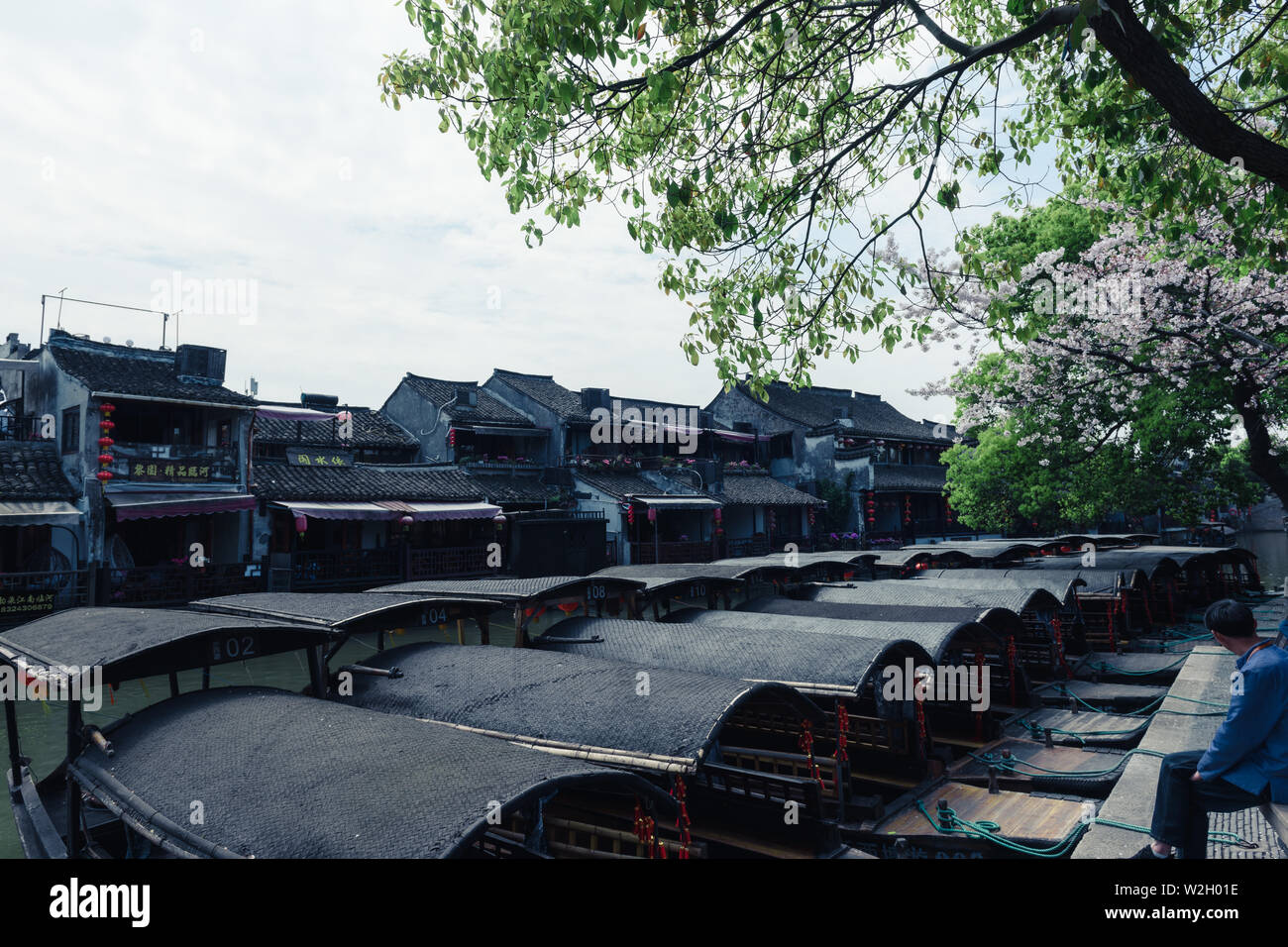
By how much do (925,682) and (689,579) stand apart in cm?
454

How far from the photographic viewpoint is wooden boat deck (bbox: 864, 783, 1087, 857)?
268 inches

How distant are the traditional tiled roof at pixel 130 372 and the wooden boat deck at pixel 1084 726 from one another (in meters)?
20.8

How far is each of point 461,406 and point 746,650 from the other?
79.4 feet

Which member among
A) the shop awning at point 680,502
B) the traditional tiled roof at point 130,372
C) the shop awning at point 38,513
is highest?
the traditional tiled roof at point 130,372

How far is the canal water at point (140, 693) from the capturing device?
37.4 feet

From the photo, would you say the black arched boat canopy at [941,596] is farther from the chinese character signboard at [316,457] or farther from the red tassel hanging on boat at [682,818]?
the chinese character signboard at [316,457]

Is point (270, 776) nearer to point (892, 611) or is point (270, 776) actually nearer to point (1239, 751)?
point (1239, 751)

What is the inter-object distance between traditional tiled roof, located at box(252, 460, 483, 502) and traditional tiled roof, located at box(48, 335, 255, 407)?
2.79 m

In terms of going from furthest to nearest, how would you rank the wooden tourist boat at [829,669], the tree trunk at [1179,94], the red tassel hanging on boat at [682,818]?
the wooden tourist boat at [829,669]
the red tassel hanging on boat at [682,818]
the tree trunk at [1179,94]

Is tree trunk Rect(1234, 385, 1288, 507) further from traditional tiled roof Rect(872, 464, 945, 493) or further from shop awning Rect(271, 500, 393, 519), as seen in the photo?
shop awning Rect(271, 500, 393, 519)

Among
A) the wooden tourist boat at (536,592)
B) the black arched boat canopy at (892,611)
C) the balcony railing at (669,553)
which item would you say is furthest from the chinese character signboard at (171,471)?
the black arched boat canopy at (892,611)

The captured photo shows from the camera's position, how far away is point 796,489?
129 feet

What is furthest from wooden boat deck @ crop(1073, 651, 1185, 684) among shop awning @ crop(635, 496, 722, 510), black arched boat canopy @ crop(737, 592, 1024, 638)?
shop awning @ crop(635, 496, 722, 510)
